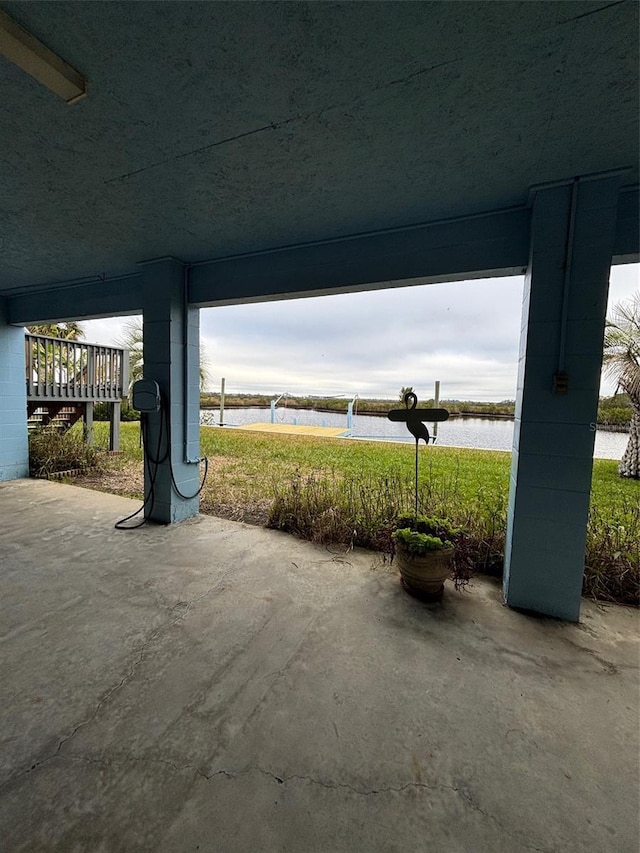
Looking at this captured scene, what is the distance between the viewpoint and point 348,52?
1.34 m

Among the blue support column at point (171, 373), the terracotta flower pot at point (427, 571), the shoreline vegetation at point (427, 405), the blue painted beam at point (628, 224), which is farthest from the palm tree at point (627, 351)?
the blue support column at point (171, 373)

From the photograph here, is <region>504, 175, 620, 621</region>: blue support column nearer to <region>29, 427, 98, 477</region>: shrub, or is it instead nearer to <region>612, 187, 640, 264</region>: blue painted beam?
<region>612, 187, 640, 264</region>: blue painted beam

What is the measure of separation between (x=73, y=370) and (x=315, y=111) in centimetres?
651

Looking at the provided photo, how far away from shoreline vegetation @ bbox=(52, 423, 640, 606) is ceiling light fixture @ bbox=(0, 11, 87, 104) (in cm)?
316

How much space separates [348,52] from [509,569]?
289 centimetres

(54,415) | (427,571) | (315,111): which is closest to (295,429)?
(54,415)

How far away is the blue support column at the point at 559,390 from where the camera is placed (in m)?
2.05

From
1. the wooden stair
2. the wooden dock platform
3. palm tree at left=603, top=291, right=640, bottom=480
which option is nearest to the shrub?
the wooden stair

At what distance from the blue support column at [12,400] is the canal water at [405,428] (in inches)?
188

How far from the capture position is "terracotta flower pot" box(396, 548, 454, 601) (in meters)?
2.28

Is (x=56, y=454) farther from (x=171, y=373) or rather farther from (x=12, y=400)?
(x=171, y=373)

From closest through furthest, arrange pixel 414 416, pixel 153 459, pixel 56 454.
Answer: pixel 414 416, pixel 153 459, pixel 56 454

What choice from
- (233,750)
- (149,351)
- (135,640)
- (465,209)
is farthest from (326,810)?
(149,351)

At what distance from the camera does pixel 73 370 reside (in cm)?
627
